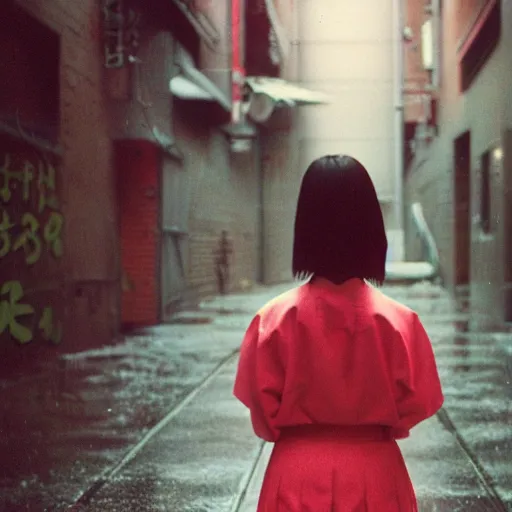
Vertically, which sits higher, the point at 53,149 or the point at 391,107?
the point at 391,107

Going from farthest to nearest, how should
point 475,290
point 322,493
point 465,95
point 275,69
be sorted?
point 275,69 → point 465,95 → point 475,290 → point 322,493

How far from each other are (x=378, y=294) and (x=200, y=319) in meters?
12.7

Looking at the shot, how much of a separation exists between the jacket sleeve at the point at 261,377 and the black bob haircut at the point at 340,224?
225 millimetres

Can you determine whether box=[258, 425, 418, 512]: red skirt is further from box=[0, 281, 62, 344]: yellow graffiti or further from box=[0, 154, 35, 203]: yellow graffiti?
box=[0, 154, 35, 203]: yellow graffiti

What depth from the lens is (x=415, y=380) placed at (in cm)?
215

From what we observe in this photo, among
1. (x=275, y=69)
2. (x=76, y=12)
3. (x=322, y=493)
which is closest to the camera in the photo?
(x=322, y=493)

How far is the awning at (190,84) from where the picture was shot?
48.9ft

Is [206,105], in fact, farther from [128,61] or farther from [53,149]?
[53,149]

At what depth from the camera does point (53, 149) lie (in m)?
9.57

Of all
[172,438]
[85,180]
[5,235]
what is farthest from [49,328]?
[172,438]

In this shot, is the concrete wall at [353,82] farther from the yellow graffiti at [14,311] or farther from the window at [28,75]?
the yellow graffiti at [14,311]

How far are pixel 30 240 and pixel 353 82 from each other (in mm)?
25587

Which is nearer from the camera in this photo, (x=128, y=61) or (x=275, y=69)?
(x=128, y=61)

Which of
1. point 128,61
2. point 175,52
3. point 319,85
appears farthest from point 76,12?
point 319,85
